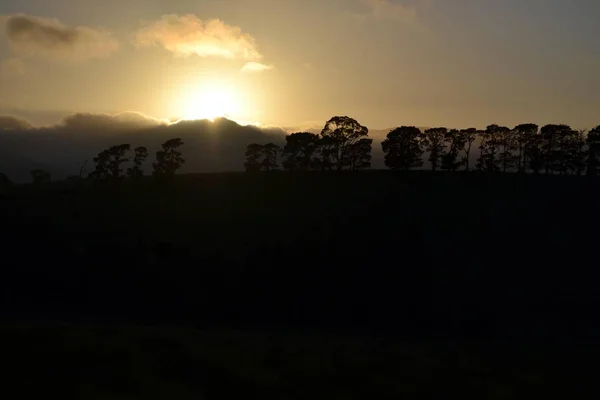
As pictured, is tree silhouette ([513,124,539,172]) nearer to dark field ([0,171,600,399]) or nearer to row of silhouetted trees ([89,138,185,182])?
dark field ([0,171,600,399])

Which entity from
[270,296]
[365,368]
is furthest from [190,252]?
[365,368]

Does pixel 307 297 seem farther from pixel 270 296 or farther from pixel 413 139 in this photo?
pixel 413 139

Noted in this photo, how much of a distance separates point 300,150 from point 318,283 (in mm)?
79431

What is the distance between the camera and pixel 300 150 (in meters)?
124

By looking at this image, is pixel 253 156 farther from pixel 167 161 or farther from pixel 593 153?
pixel 593 153

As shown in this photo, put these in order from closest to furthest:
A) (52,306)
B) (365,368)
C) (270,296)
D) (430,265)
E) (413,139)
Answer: (365,368)
(52,306)
(270,296)
(430,265)
(413,139)

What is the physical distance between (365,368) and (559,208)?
7299cm

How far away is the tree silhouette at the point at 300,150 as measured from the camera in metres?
122

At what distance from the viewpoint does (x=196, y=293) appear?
157 ft

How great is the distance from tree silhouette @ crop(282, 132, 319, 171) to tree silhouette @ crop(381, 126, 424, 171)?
18.7 meters

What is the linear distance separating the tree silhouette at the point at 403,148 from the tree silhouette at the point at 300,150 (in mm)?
18705

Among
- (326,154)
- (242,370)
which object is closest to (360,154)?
(326,154)

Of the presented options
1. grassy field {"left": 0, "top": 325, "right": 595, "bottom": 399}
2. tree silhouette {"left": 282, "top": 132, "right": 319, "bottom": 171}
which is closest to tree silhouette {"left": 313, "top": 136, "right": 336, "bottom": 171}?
tree silhouette {"left": 282, "top": 132, "right": 319, "bottom": 171}

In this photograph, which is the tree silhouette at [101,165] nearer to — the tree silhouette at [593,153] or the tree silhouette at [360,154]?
the tree silhouette at [360,154]
